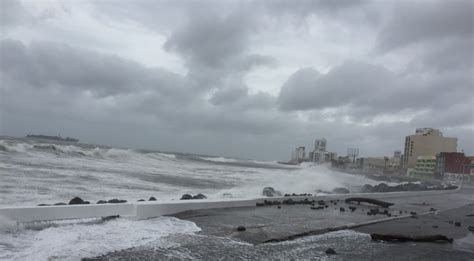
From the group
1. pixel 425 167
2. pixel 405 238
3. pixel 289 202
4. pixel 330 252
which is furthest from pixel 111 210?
pixel 425 167

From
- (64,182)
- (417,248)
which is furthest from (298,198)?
(64,182)

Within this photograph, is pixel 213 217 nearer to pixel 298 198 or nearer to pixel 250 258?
pixel 250 258

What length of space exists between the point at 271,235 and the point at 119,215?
3.05m

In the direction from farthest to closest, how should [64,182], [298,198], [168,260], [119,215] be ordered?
[64,182] < [298,198] < [119,215] < [168,260]

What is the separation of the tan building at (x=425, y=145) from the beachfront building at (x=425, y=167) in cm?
1110

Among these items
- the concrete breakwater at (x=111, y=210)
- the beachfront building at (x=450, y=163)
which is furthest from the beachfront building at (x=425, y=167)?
the concrete breakwater at (x=111, y=210)

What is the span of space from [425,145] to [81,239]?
11696cm

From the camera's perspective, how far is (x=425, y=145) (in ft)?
366

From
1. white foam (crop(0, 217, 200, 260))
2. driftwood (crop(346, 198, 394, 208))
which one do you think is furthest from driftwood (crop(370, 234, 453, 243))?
driftwood (crop(346, 198, 394, 208))

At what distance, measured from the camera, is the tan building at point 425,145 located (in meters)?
110

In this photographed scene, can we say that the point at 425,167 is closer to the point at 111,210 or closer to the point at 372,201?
the point at 372,201

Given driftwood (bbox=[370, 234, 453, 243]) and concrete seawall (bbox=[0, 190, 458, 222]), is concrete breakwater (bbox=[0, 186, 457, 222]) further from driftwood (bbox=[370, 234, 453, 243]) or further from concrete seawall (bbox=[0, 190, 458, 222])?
driftwood (bbox=[370, 234, 453, 243])

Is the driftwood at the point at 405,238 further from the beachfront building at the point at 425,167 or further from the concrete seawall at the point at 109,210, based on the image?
the beachfront building at the point at 425,167

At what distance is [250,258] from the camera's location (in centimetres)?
620
